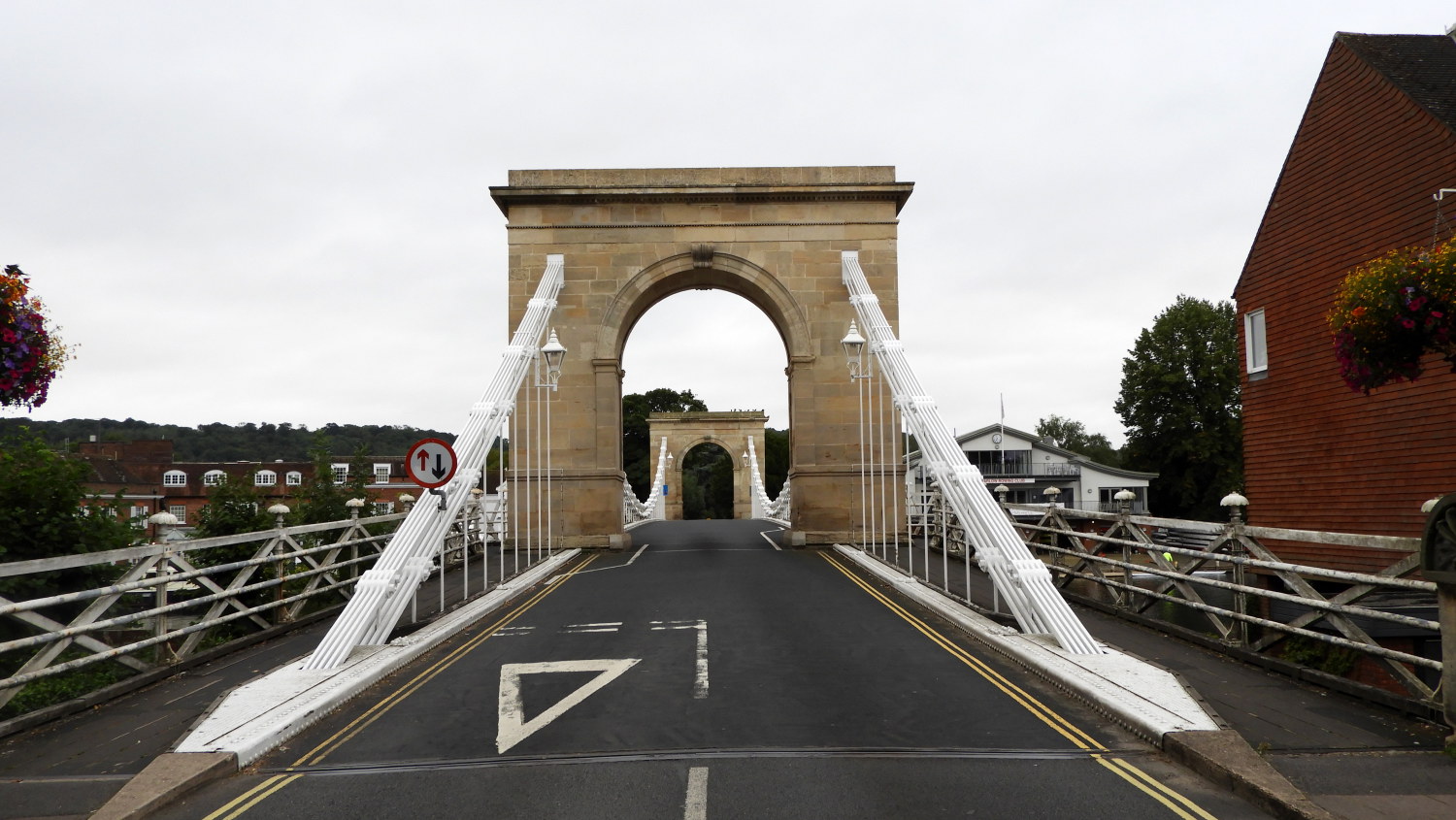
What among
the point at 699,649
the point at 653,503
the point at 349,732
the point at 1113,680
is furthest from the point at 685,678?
the point at 653,503

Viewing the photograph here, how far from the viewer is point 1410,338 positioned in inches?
312

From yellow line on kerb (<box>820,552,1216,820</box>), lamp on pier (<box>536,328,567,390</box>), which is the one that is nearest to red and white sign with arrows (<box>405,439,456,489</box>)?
yellow line on kerb (<box>820,552,1216,820</box>)

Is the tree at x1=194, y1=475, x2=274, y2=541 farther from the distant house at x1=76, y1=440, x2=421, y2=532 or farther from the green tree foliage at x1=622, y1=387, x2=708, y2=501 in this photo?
the green tree foliage at x1=622, y1=387, x2=708, y2=501

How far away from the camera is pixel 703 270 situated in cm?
2508

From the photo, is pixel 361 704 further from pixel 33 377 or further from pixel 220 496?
pixel 220 496

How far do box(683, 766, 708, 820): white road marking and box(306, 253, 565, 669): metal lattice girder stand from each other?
436cm

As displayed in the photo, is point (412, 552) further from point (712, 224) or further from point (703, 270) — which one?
point (712, 224)

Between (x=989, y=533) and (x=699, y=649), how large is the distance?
353 centimetres

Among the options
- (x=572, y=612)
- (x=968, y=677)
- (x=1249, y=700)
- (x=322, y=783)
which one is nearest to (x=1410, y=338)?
(x=1249, y=700)

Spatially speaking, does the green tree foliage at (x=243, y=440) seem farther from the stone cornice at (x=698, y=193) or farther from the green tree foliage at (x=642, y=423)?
the stone cornice at (x=698, y=193)

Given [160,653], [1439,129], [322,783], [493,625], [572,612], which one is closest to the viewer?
[322,783]

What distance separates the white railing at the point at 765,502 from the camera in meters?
37.8

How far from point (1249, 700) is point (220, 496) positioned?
13.5m

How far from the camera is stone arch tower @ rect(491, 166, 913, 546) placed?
80.0 ft
